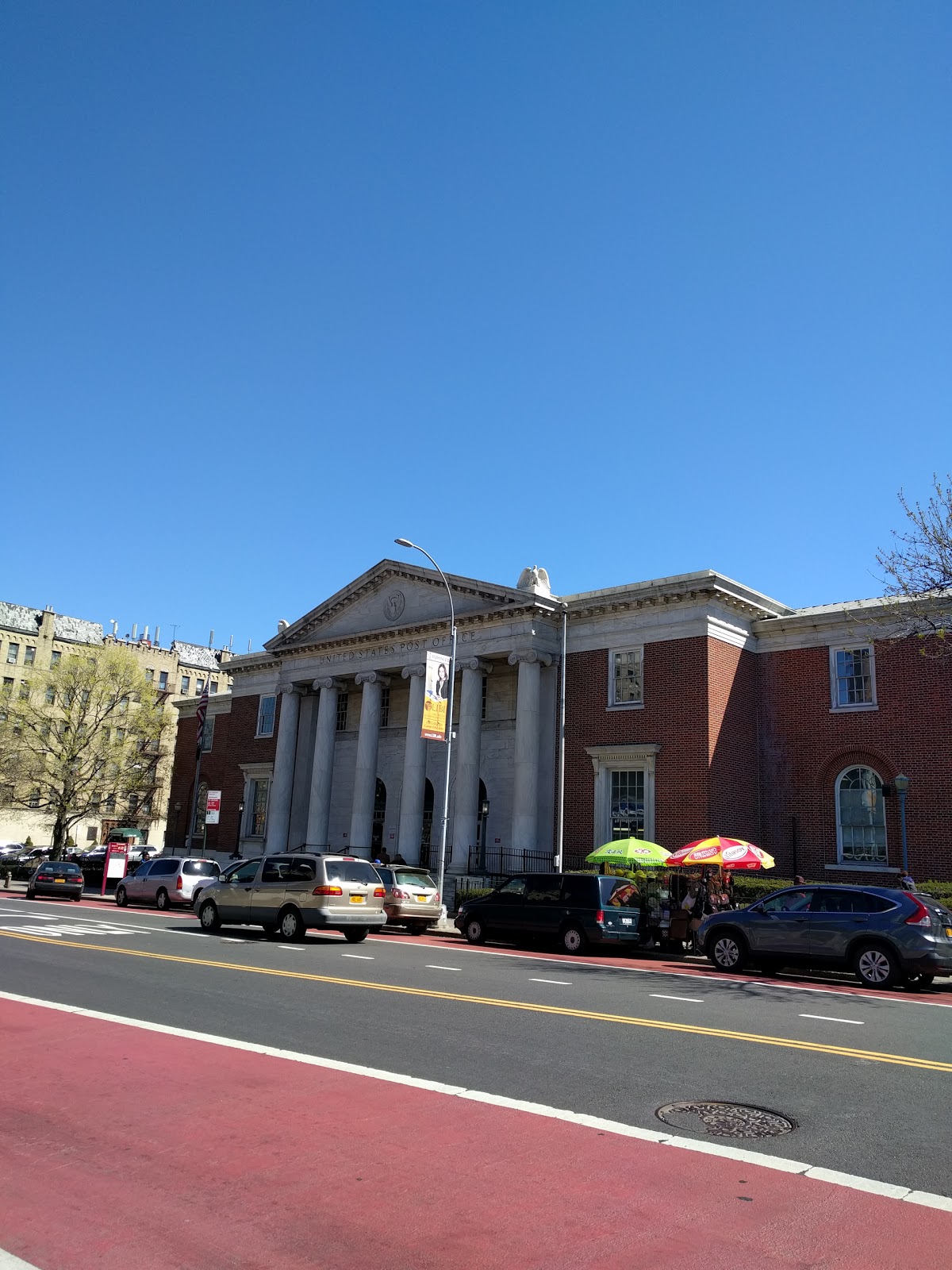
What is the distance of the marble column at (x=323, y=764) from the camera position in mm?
40844

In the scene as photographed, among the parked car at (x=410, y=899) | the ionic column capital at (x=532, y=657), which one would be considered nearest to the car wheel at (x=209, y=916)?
the parked car at (x=410, y=899)

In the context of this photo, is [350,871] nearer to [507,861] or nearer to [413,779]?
[507,861]

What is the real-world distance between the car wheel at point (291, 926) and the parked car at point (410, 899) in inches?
156

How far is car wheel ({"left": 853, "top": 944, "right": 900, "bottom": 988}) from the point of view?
15.8 meters

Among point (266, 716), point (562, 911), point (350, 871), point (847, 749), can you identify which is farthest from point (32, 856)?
point (847, 749)

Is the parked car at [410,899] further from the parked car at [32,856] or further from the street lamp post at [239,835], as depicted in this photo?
the parked car at [32,856]

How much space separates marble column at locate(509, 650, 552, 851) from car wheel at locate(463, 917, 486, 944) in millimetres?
10594

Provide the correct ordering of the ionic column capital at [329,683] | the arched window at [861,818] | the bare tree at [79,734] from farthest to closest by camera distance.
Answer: the bare tree at [79,734]
the ionic column capital at [329,683]
the arched window at [861,818]

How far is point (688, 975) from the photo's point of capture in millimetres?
17266

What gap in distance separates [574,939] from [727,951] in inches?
146

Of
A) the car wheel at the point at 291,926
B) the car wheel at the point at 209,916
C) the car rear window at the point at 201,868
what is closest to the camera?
the car wheel at the point at 291,926

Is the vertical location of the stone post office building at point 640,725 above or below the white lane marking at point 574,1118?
above

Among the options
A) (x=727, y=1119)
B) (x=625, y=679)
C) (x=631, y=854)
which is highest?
(x=625, y=679)

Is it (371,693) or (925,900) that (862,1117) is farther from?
(371,693)
